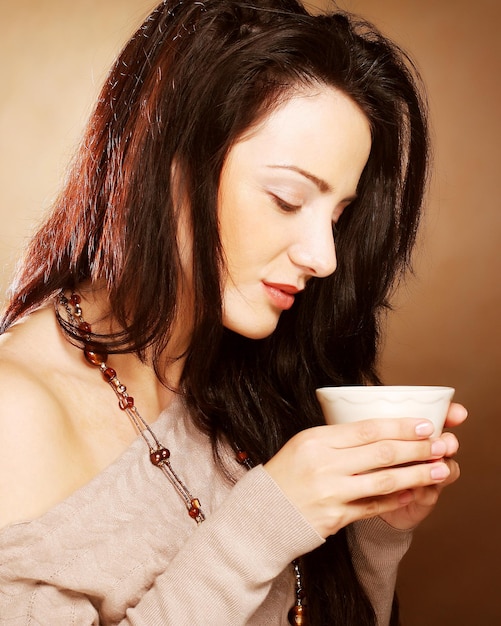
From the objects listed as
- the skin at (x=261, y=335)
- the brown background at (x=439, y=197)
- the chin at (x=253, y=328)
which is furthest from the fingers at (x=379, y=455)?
the brown background at (x=439, y=197)

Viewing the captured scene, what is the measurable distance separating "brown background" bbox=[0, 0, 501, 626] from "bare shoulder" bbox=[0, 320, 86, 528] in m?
1.34

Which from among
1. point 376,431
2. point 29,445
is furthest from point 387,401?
point 29,445

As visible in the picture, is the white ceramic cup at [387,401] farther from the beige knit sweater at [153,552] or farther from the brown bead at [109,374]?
the brown bead at [109,374]

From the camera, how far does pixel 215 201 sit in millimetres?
1329

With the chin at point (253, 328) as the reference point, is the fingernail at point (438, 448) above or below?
below

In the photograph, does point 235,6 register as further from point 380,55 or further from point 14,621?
point 14,621

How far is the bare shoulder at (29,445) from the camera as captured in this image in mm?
1171

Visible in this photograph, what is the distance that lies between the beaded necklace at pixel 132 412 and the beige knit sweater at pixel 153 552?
1 centimetres

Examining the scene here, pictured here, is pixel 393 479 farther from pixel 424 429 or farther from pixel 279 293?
pixel 279 293

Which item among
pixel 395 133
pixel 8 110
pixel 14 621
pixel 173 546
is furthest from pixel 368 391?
pixel 8 110

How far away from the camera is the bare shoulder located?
1171 millimetres

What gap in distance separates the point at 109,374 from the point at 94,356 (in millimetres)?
41

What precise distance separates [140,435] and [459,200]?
4.88ft

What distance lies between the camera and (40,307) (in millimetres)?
1443
